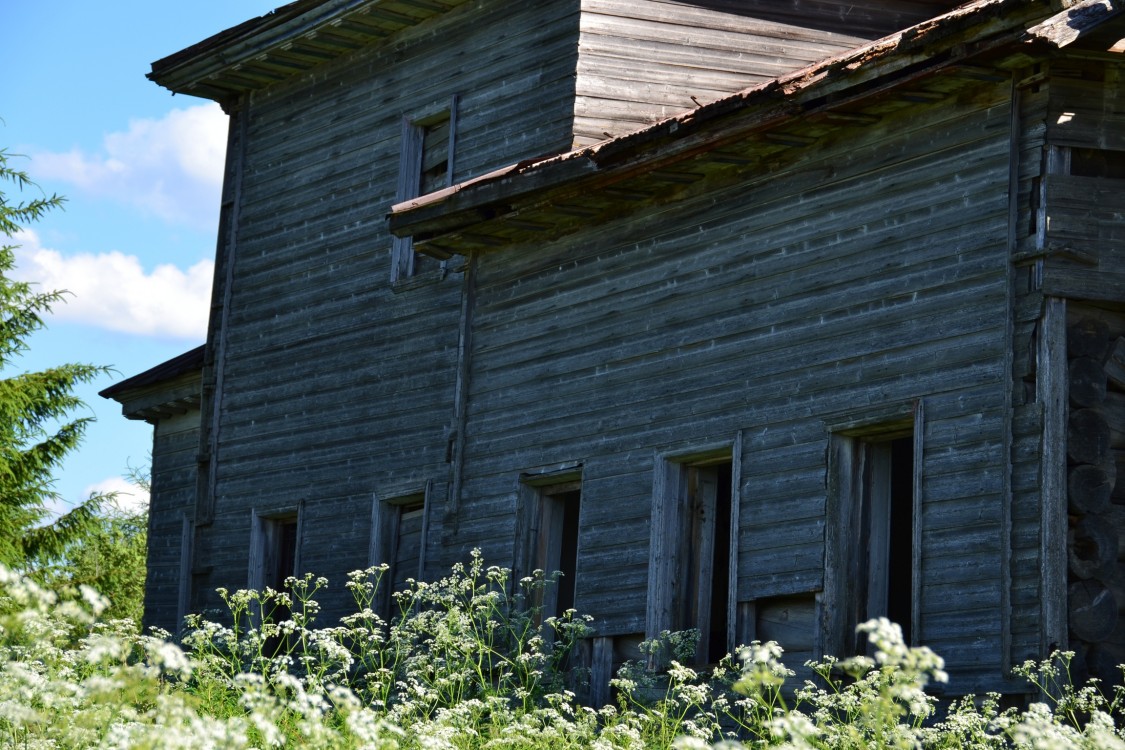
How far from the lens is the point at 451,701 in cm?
954

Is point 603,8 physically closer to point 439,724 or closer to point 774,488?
point 774,488

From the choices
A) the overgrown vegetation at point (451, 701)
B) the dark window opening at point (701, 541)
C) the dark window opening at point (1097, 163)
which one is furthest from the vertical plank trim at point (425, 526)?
the dark window opening at point (1097, 163)

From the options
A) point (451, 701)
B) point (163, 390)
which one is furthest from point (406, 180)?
point (451, 701)

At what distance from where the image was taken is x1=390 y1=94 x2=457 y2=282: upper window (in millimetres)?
15898

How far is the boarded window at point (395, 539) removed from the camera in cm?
1516

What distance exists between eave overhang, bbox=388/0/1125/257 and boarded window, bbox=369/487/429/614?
2.46 meters

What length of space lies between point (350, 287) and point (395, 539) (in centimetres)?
279

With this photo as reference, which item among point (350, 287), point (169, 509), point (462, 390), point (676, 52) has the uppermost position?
point (676, 52)

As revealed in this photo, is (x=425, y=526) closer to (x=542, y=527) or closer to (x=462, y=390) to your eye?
(x=462, y=390)

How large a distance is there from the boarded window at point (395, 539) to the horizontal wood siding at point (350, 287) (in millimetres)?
180

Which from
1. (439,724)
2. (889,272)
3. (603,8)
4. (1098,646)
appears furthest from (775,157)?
(439,724)

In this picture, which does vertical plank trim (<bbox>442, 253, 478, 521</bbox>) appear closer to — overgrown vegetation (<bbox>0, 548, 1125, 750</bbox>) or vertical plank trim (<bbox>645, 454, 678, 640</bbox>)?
overgrown vegetation (<bbox>0, 548, 1125, 750</bbox>)

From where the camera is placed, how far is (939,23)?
9789 mm

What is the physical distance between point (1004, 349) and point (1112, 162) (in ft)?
4.67
